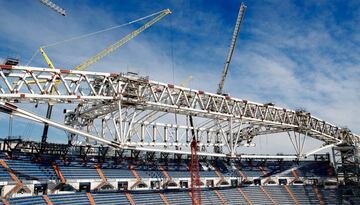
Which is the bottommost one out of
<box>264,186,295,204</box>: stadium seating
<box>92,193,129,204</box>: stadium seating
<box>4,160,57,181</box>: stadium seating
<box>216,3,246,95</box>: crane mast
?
<box>264,186,295,204</box>: stadium seating

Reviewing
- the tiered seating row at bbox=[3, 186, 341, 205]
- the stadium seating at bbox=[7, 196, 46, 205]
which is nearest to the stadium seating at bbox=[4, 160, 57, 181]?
the stadium seating at bbox=[7, 196, 46, 205]

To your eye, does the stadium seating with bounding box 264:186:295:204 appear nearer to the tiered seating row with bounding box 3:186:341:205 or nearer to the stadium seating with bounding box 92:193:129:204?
the tiered seating row with bounding box 3:186:341:205

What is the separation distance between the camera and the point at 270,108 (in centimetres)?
5397

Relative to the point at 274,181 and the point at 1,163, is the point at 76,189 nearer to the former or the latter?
the point at 1,163

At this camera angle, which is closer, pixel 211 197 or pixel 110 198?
pixel 110 198

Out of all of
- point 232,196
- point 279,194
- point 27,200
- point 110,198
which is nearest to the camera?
point 27,200

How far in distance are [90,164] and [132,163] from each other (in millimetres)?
8231

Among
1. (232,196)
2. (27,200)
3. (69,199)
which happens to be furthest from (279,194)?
(27,200)

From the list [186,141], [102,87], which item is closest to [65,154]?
[102,87]

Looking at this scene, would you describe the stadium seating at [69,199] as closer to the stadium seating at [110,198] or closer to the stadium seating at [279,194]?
the stadium seating at [110,198]

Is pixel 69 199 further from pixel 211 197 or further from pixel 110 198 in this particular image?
pixel 211 197

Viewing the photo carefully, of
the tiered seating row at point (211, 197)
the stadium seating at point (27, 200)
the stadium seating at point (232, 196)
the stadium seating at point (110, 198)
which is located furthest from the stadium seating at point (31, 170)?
the stadium seating at point (232, 196)

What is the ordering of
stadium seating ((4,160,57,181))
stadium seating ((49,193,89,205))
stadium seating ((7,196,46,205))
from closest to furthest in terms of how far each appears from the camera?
stadium seating ((7,196,46,205))
stadium seating ((49,193,89,205))
stadium seating ((4,160,57,181))

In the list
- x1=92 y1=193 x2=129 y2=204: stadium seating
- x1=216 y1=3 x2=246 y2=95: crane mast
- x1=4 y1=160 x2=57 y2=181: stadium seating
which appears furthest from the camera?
x1=216 y1=3 x2=246 y2=95: crane mast
